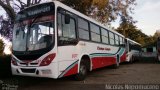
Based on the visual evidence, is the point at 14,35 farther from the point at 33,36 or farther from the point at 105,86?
the point at 105,86

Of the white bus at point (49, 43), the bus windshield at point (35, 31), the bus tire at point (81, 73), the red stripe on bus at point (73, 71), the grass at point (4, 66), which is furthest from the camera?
the grass at point (4, 66)

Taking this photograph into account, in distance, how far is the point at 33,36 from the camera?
31.1 feet

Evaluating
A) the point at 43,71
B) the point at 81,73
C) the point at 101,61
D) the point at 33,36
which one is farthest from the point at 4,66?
the point at 101,61

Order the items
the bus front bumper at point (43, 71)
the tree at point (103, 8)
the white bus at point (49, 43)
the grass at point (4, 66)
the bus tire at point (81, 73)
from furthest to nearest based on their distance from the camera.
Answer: the tree at point (103, 8) < the grass at point (4, 66) < the bus tire at point (81, 73) < the white bus at point (49, 43) < the bus front bumper at point (43, 71)

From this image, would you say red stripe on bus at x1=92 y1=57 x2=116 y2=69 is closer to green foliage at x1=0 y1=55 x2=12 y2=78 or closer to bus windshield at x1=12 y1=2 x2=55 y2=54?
bus windshield at x1=12 y1=2 x2=55 y2=54

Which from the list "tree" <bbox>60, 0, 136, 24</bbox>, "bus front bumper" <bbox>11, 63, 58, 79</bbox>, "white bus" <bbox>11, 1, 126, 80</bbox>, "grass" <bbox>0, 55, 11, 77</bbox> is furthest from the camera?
"tree" <bbox>60, 0, 136, 24</bbox>

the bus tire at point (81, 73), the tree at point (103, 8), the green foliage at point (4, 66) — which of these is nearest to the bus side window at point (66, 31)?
the bus tire at point (81, 73)

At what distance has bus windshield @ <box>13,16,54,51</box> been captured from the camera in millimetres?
9186

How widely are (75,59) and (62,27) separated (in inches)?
66.5

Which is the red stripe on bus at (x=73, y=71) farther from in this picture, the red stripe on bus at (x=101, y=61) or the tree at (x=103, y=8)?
the tree at (x=103, y=8)

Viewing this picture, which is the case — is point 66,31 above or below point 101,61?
above

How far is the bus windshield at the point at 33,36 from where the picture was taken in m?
9.19

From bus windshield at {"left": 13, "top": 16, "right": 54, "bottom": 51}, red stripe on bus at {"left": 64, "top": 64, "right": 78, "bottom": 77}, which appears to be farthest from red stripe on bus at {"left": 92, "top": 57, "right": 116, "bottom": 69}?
bus windshield at {"left": 13, "top": 16, "right": 54, "bottom": 51}

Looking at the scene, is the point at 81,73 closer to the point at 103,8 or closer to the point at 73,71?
the point at 73,71
